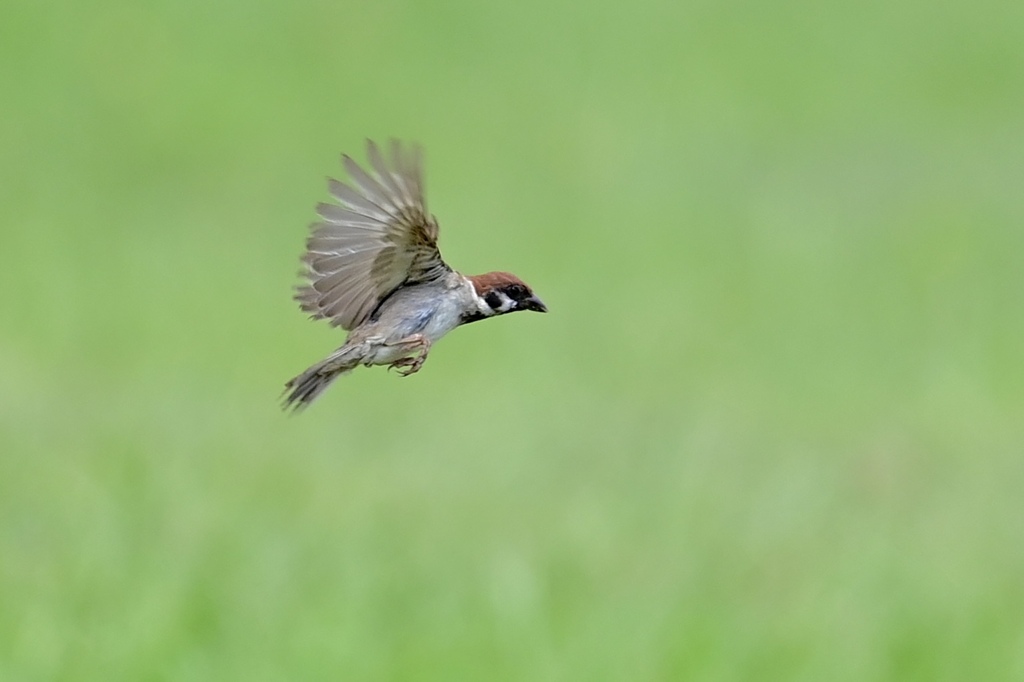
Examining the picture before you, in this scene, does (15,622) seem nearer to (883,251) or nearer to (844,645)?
(844,645)

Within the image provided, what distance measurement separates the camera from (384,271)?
6.41 feet

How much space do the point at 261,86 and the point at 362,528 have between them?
10.8 m

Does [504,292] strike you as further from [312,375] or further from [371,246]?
[312,375]

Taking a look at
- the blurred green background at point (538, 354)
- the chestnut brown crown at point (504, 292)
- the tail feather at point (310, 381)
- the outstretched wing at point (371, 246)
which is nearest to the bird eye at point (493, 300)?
the chestnut brown crown at point (504, 292)

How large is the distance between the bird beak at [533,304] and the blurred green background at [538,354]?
3.87 m

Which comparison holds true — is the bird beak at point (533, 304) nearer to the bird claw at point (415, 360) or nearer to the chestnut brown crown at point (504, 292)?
the chestnut brown crown at point (504, 292)

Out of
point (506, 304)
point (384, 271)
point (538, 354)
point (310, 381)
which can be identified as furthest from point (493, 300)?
point (538, 354)

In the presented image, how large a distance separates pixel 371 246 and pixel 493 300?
169 mm

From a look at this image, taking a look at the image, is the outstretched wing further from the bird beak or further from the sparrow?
the bird beak

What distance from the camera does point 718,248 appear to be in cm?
1471

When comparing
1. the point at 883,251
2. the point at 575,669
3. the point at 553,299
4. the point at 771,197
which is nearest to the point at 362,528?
the point at 575,669

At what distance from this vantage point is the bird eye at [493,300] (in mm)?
2023

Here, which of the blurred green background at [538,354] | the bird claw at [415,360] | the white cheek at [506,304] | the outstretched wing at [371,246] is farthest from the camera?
the blurred green background at [538,354]

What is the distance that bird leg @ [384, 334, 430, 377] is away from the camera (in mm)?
1799
